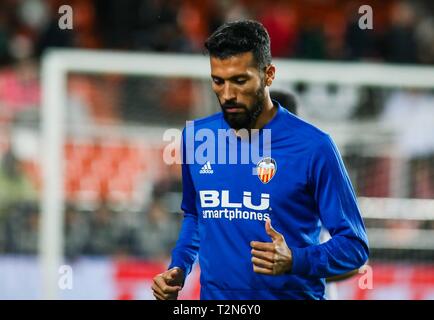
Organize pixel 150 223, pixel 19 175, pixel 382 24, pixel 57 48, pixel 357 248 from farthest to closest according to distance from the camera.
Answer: pixel 382 24
pixel 57 48
pixel 19 175
pixel 150 223
pixel 357 248

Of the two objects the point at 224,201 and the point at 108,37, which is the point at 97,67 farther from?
the point at 224,201

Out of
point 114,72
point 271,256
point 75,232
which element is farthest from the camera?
point 114,72

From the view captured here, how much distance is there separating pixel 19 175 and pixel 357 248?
5.13 meters

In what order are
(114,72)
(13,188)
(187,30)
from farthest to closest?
(187,30)
(13,188)
(114,72)

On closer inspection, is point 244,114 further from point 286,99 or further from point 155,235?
point 155,235

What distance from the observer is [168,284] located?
340 cm

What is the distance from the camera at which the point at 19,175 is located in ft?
26.0

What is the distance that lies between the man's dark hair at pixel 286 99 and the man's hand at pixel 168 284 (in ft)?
4.01

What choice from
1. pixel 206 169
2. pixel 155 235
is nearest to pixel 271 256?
pixel 206 169

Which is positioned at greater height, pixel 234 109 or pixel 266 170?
pixel 234 109

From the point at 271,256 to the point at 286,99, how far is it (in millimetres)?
1408

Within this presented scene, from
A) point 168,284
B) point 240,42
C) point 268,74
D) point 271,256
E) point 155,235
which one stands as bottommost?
point 155,235

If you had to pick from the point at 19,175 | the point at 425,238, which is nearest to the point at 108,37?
the point at 19,175
